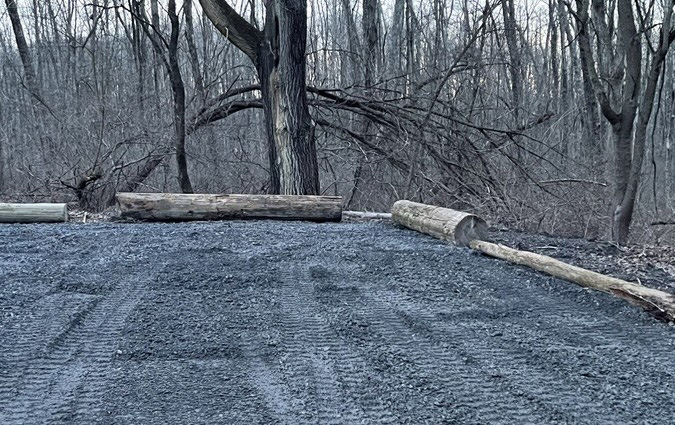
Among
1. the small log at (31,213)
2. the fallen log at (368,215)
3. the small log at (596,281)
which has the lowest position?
the small log at (596,281)

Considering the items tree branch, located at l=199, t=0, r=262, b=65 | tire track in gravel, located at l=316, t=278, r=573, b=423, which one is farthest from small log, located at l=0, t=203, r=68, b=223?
tire track in gravel, located at l=316, t=278, r=573, b=423

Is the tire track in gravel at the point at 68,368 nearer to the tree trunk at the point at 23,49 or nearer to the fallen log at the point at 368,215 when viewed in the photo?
the fallen log at the point at 368,215

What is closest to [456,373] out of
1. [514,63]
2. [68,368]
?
[68,368]

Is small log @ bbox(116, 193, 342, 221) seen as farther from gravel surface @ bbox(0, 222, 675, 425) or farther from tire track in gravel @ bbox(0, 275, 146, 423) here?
tire track in gravel @ bbox(0, 275, 146, 423)

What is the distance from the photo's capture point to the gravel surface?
2936 millimetres

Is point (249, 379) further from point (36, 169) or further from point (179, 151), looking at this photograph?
point (36, 169)

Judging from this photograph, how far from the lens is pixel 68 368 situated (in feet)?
11.1

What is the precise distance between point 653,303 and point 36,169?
12.8 m

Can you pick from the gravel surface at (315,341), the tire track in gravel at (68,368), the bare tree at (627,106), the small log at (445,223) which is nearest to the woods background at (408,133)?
the bare tree at (627,106)

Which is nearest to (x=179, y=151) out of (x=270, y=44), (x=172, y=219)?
(x=270, y=44)

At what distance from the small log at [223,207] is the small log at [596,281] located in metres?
2.71

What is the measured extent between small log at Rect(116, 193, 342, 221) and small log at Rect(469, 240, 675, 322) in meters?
2.71

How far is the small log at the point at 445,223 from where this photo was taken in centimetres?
654

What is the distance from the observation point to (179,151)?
11.9 m
